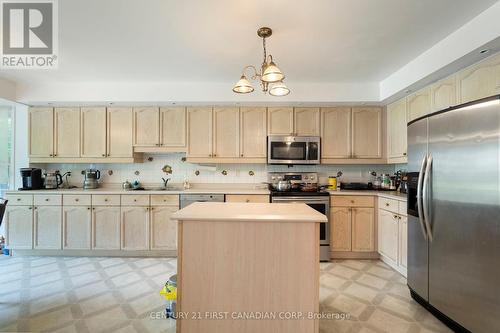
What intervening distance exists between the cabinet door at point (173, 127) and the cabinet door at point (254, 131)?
2.82 feet

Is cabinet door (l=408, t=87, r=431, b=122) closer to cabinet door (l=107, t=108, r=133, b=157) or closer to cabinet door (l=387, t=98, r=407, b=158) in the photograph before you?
cabinet door (l=387, t=98, r=407, b=158)

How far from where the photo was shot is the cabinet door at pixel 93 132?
3.60 m

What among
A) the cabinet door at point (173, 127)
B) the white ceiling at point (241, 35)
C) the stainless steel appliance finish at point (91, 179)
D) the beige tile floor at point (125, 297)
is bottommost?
the beige tile floor at point (125, 297)

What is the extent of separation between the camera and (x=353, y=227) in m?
3.28

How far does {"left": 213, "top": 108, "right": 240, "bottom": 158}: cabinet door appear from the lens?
11.8ft

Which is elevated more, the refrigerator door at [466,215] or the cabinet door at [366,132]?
the cabinet door at [366,132]

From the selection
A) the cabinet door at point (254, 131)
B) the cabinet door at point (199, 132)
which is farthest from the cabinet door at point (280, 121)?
the cabinet door at point (199, 132)

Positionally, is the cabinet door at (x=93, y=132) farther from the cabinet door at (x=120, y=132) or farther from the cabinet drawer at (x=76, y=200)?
the cabinet drawer at (x=76, y=200)

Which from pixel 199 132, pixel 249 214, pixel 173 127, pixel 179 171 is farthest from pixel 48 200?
pixel 249 214

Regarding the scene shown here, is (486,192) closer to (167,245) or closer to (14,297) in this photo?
(167,245)

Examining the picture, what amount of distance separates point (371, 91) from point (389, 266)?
229cm

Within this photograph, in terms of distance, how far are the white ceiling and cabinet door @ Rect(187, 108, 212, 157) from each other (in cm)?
61

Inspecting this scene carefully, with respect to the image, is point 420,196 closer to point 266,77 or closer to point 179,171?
point 266,77

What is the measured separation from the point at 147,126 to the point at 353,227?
321 cm
